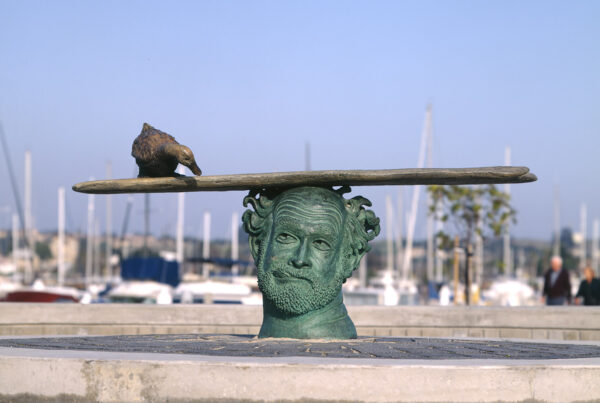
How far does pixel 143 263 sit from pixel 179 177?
2621 centimetres

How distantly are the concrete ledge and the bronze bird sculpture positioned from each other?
8.73ft

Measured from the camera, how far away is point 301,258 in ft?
24.1

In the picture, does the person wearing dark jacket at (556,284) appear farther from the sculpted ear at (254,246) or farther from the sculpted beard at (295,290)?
the sculpted beard at (295,290)

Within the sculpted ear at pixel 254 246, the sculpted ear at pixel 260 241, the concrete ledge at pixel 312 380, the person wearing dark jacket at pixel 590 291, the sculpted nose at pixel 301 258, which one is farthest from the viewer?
the person wearing dark jacket at pixel 590 291

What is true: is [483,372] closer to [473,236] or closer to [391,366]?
[391,366]

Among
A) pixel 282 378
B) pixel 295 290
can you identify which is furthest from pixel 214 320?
pixel 282 378

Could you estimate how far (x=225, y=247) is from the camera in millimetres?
64250

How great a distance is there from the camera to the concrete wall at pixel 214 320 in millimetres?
10359

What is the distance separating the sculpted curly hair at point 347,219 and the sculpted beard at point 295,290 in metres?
0.37

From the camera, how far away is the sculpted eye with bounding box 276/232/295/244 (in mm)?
7508

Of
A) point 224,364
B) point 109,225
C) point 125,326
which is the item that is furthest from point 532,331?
point 109,225

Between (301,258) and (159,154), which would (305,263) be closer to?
(301,258)

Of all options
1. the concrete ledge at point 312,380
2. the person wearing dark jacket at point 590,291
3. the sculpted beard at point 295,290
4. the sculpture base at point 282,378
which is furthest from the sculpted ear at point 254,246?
the person wearing dark jacket at point 590,291

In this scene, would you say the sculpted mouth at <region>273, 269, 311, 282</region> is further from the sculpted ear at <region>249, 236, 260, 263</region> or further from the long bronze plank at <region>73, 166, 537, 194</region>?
the long bronze plank at <region>73, 166, 537, 194</region>
